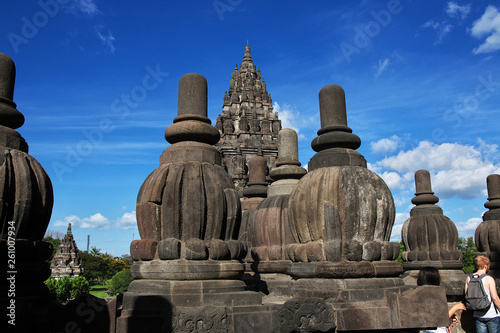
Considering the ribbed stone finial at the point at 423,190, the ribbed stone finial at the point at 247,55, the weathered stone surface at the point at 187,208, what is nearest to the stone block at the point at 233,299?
the weathered stone surface at the point at 187,208

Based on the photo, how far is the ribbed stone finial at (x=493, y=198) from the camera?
12.3 metres

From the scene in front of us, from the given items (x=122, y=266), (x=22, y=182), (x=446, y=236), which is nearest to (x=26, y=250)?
(x=22, y=182)

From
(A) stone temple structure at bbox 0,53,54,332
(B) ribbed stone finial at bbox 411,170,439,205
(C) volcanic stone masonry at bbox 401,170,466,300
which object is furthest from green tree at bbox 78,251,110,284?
(A) stone temple structure at bbox 0,53,54,332

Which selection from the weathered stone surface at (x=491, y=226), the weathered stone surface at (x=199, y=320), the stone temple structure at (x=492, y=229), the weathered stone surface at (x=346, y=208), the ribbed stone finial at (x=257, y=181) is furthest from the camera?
the ribbed stone finial at (x=257, y=181)

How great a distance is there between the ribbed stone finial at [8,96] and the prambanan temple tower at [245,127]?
31.0 m

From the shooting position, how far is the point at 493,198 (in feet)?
41.2

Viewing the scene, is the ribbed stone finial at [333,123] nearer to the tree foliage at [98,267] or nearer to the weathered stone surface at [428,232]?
the weathered stone surface at [428,232]

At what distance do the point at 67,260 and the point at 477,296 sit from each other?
1143 inches

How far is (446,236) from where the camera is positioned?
10945 millimetres

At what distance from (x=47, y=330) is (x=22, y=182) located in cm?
191

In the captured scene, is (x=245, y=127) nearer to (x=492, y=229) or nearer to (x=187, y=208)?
(x=492, y=229)

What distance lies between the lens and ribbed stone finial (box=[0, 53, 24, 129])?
5629 millimetres

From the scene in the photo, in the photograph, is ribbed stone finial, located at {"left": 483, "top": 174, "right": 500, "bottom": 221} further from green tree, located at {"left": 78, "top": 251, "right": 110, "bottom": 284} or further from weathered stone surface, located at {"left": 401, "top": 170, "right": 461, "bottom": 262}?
green tree, located at {"left": 78, "top": 251, "right": 110, "bottom": 284}

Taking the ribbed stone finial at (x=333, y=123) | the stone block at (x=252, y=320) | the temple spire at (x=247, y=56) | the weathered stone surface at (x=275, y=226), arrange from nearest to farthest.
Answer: the stone block at (x=252, y=320) → the ribbed stone finial at (x=333, y=123) → the weathered stone surface at (x=275, y=226) → the temple spire at (x=247, y=56)
